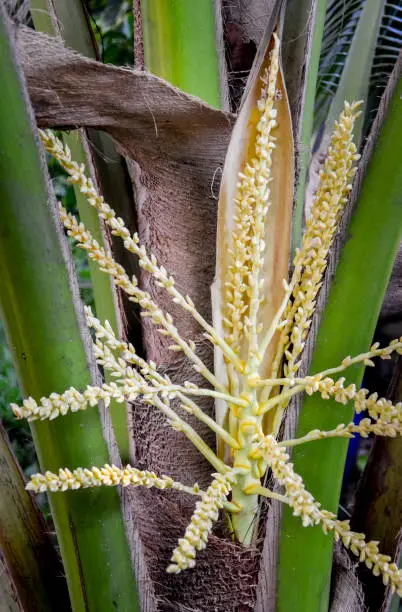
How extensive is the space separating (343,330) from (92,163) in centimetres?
36

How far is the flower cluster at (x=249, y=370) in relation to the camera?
1.51ft

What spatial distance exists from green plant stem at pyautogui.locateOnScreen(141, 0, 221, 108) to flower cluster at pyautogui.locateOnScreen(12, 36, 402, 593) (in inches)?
5.0

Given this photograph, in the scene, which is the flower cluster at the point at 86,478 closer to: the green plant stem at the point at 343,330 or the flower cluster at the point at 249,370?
the flower cluster at the point at 249,370

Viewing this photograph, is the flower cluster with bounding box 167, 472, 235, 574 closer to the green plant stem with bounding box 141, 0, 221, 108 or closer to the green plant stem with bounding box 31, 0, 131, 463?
the green plant stem with bounding box 31, 0, 131, 463

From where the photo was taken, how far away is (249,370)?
555 millimetres

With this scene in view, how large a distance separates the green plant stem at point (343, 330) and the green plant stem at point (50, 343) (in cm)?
16

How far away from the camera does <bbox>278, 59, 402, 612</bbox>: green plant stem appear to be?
50 cm

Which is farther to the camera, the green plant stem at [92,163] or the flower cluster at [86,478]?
the green plant stem at [92,163]

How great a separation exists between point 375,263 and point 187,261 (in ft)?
0.78

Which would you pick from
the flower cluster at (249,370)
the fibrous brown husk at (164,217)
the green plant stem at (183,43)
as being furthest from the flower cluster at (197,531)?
the green plant stem at (183,43)

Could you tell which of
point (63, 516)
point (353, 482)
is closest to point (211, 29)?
point (63, 516)

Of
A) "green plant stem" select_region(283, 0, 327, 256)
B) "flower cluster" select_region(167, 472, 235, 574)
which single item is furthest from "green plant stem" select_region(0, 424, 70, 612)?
"green plant stem" select_region(283, 0, 327, 256)

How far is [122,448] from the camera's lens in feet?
2.15

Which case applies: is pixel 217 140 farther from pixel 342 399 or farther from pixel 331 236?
pixel 342 399
